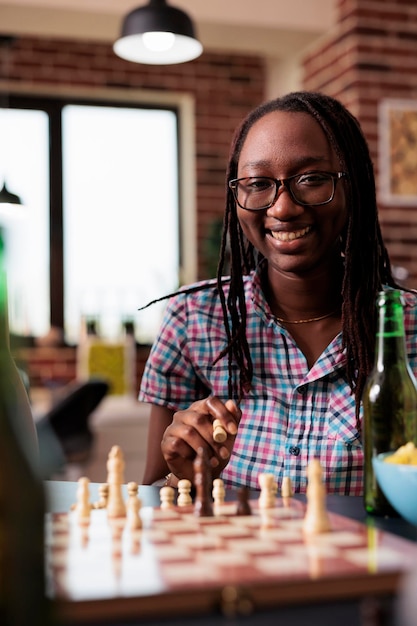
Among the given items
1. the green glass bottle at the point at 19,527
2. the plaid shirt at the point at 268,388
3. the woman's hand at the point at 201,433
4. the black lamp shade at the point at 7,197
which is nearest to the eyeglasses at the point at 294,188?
the plaid shirt at the point at 268,388

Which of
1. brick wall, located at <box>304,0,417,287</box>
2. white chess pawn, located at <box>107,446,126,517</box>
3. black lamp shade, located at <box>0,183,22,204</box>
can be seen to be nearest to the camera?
white chess pawn, located at <box>107,446,126,517</box>

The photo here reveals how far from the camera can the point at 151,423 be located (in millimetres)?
1676

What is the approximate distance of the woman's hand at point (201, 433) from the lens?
3.76 ft

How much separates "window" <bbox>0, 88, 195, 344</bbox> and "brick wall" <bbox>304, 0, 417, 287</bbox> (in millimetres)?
1331

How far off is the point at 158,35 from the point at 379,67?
5.92ft

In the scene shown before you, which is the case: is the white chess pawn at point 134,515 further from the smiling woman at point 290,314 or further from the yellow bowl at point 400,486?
the smiling woman at point 290,314

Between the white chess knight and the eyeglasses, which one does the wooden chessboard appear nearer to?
the white chess knight

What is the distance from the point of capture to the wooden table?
0.63 meters

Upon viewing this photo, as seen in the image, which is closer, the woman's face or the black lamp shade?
the woman's face

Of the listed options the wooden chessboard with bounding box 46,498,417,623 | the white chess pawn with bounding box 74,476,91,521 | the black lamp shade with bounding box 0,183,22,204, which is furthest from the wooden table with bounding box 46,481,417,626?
the black lamp shade with bounding box 0,183,22,204

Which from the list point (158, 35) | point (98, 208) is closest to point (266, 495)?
point (158, 35)

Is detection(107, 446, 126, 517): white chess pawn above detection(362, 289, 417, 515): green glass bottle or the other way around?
the other way around

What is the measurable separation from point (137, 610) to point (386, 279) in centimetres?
115

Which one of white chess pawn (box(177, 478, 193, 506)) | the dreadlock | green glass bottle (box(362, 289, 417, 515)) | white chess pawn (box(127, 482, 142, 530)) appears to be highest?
the dreadlock
